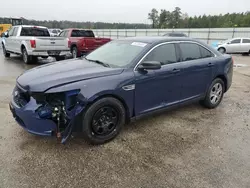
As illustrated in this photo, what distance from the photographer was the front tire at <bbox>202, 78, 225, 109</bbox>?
4707 mm

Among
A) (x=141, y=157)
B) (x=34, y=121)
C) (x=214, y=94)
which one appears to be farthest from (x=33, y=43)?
(x=141, y=157)

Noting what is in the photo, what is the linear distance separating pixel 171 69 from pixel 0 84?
5.19m

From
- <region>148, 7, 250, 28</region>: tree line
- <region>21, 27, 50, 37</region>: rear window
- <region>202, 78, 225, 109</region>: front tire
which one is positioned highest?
<region>148, 7, 250, 28</region>: tree line

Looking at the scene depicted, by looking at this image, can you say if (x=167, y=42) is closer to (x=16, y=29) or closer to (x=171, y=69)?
(x=171, y=69)

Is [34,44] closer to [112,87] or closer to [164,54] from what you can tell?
[164,54]

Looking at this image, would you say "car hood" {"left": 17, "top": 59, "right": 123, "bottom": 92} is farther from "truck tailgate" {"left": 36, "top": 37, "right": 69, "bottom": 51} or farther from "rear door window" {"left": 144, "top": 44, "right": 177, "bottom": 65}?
"truck tailgate" {"left": 36, "top": 37, "right": 69, "bottom": 51}

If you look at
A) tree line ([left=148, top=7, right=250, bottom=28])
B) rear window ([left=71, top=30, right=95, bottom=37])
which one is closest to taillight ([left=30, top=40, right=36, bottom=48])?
rear window ([left=71, top=30, right=95, bottom=37])

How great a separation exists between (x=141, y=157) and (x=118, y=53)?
1.86 meters

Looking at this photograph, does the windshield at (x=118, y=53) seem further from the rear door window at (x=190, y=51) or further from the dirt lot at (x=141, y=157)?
the dirt lot at (x=141, y=157)

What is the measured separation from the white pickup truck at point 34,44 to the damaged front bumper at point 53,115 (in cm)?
738

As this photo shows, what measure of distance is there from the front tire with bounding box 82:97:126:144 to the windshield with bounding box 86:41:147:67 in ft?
2.36

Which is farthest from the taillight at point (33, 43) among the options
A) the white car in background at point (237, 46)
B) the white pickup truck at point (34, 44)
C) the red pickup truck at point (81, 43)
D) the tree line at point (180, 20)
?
the tree line at point (180, 20)

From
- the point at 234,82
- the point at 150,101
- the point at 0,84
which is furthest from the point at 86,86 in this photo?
the point at 234,82

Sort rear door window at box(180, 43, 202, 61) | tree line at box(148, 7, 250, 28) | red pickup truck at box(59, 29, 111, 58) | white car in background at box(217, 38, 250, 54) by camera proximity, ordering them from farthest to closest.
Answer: tree line at box(148, 7, 250, 28) < white car in background at box(217, 38, 250, 54) < red pickup truck at box(59, 29, 111, 58) < rear door window at box(180, 43, 202, 61)
